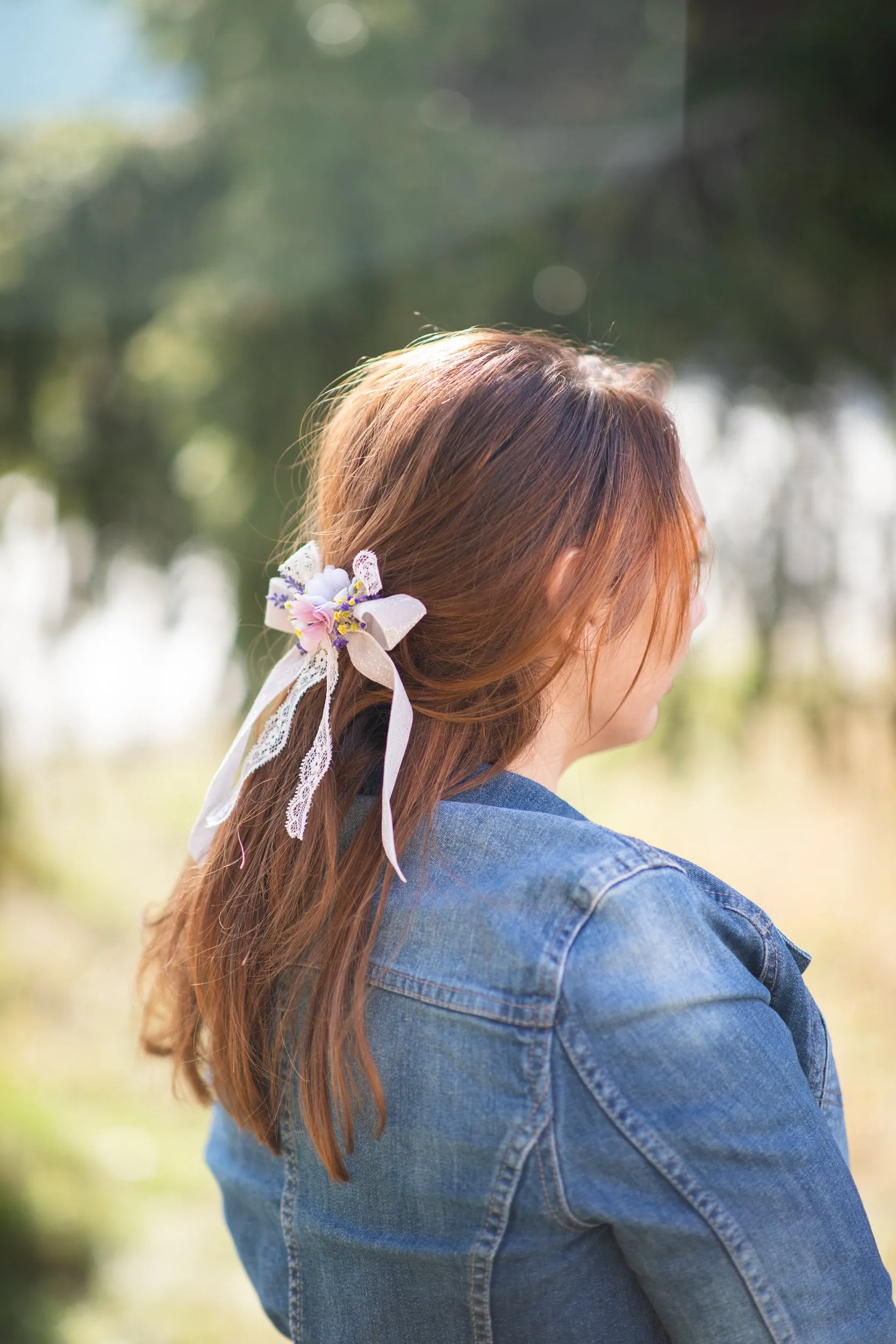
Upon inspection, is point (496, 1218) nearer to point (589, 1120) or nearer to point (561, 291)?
point (589, 1120)

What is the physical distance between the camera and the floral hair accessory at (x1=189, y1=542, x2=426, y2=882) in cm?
75

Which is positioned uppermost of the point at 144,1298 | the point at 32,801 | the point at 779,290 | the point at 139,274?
the point at 779,290

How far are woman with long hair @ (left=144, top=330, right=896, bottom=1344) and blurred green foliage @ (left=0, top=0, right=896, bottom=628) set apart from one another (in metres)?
0.89

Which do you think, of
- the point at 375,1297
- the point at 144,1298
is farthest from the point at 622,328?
the point at 144,1298

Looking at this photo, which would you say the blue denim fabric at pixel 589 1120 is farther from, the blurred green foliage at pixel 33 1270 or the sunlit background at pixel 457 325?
the blurred green foliage at pixel 33 1270

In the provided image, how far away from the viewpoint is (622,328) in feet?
5.94

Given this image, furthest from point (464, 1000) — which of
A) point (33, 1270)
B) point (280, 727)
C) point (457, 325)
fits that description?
point (33, 1270)

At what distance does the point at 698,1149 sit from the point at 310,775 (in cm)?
37

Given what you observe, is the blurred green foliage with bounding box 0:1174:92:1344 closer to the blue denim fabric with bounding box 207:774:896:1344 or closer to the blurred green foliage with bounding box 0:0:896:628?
the blurred green foliage with bounding box 0:0:896:628

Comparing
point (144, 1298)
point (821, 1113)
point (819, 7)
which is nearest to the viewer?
point (821, 1113)

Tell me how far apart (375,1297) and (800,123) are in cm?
181

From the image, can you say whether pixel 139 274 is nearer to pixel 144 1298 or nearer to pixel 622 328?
pixel 622 328

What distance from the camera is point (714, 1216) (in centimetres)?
62

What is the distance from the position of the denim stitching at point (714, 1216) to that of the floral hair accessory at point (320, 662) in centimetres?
22
